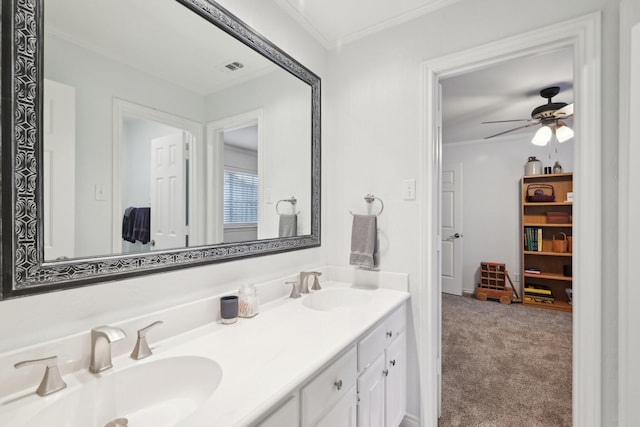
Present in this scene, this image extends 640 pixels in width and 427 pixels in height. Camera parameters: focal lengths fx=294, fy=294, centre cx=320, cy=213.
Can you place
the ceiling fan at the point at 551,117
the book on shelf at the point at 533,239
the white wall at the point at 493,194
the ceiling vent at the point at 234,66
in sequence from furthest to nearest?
the white wall at the point at 493,194
the book on shelf at the point at 533,239
the ceiling fan at the point at 551,117
the ceiling vent at the point at 234,66

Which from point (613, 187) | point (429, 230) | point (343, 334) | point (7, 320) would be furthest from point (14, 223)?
point (613, 187)

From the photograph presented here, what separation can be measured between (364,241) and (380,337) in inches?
23.4

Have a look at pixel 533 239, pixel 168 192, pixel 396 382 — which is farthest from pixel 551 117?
pixel 168 192

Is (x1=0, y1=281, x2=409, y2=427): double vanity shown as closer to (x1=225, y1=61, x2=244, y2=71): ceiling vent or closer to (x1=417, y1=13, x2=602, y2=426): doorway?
(x1=417, y1=13, x2=602, y2=426): doorway

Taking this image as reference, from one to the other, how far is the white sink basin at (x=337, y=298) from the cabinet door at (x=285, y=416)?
2.67 ft

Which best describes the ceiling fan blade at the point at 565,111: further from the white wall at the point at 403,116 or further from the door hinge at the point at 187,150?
Result: the door hinge at the point at 187,150

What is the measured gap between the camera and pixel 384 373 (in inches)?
54.1

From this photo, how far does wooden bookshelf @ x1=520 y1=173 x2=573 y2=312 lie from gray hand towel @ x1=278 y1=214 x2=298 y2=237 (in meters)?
3.77

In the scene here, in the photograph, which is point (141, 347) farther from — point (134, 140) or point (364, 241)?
point (364, 241)

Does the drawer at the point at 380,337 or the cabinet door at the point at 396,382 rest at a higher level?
the drawer at the point at 380,337

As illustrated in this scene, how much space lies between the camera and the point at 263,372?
2.75 feet

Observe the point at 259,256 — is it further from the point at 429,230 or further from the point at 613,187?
the point at 613,187

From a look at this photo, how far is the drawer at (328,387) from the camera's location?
879 millimetres

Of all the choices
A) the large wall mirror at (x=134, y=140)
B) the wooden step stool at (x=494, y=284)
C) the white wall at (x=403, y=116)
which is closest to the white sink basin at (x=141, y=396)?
the large wall mirror at (x=134, y=140)
